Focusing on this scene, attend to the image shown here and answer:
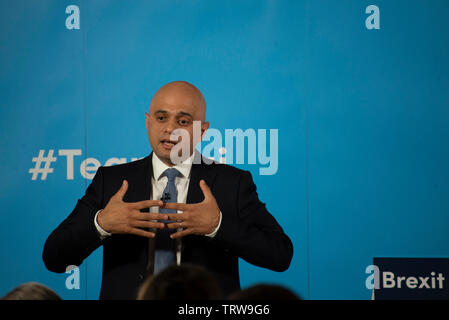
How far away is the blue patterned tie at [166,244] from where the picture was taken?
1.54 m

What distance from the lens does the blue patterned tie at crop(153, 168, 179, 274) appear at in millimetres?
1544

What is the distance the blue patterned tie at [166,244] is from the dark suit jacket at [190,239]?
42mm

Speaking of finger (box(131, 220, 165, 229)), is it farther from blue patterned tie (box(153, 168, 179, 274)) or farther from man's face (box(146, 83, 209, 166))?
man's face (box(146, 83, 209, 166))

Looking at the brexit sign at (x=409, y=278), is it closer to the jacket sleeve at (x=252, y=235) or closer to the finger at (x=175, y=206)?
the jacket sleeve at (x=252, y=235)

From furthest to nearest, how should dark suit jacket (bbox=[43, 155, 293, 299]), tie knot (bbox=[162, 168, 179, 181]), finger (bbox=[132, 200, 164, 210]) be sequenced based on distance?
tie knot (bbox=[162, 168, 179, 181])
dark suit jacket (bbox=[43, 155, 293, 299])
finger (bbox=[132, 200, 164, 210])

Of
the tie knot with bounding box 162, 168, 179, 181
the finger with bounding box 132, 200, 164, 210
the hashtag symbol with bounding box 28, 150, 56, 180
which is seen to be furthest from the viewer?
the hashtag symbol with bounding box 28, 150, 56, 180

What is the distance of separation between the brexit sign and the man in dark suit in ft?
3.64

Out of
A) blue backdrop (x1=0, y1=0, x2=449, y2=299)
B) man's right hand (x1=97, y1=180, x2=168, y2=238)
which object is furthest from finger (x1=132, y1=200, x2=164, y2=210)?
blue backdrop (x1=0, y1=0, x2=449, y2=299)

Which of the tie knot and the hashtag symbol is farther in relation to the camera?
the hashtag symbol

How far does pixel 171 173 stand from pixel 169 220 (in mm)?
177

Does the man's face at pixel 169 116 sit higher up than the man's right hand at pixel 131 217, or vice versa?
the man's face at pixel 169 116

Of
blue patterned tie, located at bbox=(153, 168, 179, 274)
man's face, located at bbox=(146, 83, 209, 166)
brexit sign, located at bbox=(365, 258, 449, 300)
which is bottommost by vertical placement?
brexit sign, located at bbox=(365, 258, 449, 300)

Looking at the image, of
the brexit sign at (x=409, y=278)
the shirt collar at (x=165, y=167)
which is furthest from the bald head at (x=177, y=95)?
the brexit sign at (x=409, y=278)

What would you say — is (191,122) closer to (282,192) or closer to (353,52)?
(282,192)
